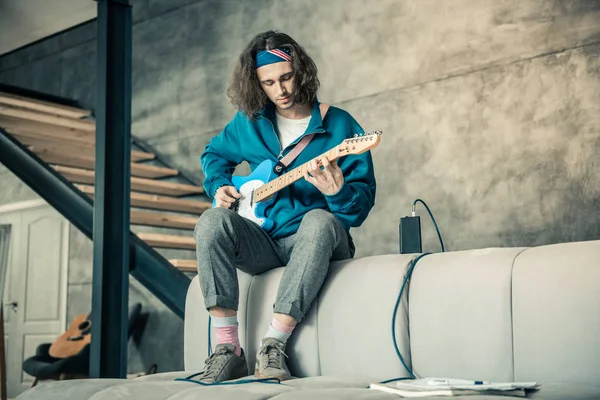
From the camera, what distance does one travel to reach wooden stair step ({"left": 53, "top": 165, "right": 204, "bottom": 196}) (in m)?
4.66

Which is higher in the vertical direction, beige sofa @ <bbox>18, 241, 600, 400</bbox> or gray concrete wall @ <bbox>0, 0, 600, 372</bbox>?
gray concrete wall @ <bbox>0, 0, 600, 372</bbox>

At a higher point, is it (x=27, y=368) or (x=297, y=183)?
(x=297, y=183)

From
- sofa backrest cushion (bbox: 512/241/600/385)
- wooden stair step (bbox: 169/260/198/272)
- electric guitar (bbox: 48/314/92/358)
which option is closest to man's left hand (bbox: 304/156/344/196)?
sofa backrest cushion (bbox: 512/241/600/385)

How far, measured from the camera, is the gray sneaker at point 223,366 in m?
2.04

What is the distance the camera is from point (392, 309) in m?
2.01

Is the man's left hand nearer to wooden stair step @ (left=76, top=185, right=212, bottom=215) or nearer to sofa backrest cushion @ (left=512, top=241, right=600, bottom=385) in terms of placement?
sofa backrest cushion @ (left=512, top=241, right=600, bottom=385)

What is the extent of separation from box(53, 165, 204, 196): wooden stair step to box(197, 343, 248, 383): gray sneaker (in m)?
2.78

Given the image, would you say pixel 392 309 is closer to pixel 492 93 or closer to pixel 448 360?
pixel 448 360

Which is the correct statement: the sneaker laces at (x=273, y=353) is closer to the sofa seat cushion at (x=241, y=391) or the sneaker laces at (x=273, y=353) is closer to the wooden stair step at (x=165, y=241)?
the sofa seat cushion at (x=241, y=391)

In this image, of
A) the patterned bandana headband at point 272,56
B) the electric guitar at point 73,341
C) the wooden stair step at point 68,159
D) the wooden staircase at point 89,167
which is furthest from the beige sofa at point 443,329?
the electric guitar at point 73,341

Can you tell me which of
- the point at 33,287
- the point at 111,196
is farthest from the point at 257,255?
the point at 33,287

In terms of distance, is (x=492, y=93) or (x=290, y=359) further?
(x=492, y=93)

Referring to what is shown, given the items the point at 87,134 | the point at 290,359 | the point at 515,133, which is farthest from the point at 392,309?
the point at 87,134

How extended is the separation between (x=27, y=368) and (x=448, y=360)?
14.7 ft
